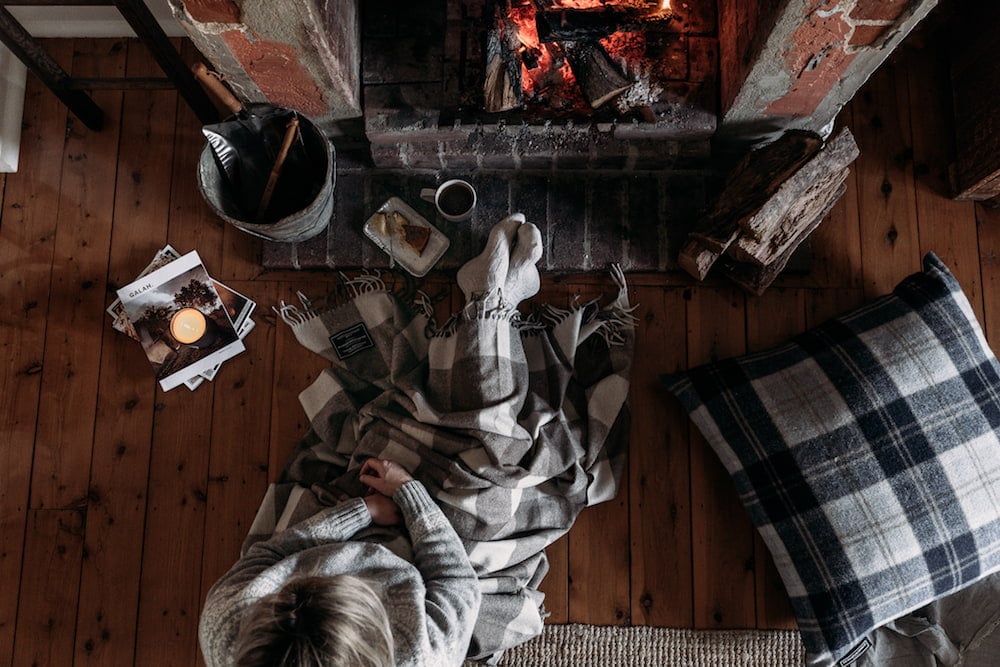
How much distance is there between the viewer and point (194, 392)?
1.79m

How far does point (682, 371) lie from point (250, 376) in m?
1.05

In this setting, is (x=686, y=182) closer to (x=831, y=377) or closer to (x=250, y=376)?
(x=831, y=377)

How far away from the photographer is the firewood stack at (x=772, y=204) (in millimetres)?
1526

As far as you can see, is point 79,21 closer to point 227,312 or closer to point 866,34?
point 227,312

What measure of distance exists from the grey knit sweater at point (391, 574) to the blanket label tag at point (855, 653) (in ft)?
2.69

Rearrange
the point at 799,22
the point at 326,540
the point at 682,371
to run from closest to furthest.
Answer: the point at 799,22
the point at 326,540
the point at 682,371

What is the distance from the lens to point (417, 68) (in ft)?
5.23

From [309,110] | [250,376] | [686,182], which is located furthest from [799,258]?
[250,376]

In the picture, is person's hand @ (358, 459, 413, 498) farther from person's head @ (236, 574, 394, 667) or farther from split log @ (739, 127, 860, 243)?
split log @ (739, 127, 860, 243)

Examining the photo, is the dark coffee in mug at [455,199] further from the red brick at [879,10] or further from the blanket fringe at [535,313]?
the red brick at [879,10]

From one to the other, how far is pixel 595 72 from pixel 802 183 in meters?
0.49

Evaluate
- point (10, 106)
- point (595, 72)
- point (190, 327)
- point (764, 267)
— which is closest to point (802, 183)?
point (764, 267)

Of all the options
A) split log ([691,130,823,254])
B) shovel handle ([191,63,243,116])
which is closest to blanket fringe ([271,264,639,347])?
split log ([691,130,823,254])

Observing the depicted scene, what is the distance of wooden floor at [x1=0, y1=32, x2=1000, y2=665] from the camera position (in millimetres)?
1706
